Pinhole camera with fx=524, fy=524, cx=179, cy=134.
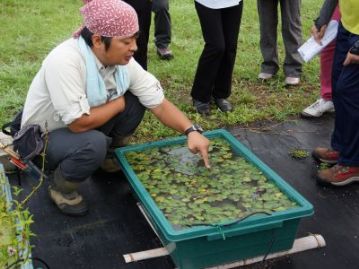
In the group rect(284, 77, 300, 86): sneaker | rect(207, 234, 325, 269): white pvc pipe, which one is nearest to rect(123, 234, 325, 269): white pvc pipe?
rect(207, 234, 325, 269): white pvc pipe

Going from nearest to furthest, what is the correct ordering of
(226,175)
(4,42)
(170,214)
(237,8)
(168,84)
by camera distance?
(170,214)
(226,175)
(237,8)
(168,84)
(4,42)

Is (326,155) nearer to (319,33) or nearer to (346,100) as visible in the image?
(346,100)

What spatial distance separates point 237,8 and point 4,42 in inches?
99.9

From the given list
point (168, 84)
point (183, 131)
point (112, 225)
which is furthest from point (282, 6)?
point (112, 225)

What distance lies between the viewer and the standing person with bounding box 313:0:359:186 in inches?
106

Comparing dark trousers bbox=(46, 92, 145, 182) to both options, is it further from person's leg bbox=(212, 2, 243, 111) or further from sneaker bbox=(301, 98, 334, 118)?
sneaker bbox=(301, 98, 334, 118)

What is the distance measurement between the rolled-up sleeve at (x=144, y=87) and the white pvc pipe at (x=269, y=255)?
78 centimetres

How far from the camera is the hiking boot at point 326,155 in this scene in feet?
10.3

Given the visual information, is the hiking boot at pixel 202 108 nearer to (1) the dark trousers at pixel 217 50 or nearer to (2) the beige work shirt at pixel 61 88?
(1) the dark trousers at pixel 217 50

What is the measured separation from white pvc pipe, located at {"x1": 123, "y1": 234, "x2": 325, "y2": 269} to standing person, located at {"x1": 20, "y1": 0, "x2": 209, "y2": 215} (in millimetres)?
439

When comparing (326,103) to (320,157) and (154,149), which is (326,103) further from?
(154,149)

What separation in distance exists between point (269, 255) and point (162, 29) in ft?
Result: 9.67

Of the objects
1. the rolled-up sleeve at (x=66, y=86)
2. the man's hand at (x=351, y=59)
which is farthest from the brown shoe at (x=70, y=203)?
the man's hand at (x=351, y=59)

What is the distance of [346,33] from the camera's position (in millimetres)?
2828
